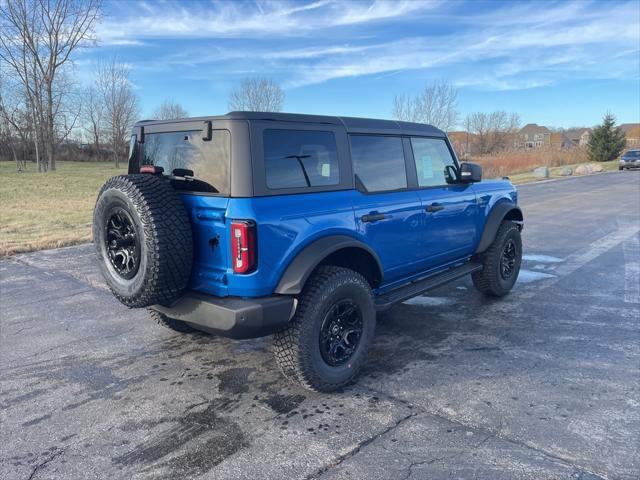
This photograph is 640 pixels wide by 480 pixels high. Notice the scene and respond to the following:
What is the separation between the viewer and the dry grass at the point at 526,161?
3136cm

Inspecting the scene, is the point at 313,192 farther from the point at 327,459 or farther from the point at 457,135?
the point at 457,135

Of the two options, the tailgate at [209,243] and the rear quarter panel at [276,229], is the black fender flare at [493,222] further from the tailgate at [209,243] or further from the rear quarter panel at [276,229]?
the tailgate at [209,243]

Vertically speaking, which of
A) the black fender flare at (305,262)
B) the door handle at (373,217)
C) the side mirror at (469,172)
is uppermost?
the side mirror at (469,172)

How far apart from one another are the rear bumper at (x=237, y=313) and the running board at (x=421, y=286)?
102 centimetres

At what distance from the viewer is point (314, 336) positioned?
123 inches

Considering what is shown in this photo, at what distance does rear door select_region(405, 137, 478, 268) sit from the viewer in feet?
14.0

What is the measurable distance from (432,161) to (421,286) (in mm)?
1242

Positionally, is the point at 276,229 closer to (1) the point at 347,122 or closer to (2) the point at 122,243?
(2) the point at 122,243

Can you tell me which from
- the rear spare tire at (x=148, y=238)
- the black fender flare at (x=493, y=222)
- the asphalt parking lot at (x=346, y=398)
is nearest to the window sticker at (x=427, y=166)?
the black fender flare at (x=493, y=222)

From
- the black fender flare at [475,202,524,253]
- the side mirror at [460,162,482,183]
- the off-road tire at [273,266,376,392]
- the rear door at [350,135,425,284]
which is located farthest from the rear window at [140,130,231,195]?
the black fender flare at [475,202,524,253]

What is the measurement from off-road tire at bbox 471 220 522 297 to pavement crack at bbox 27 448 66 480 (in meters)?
4.27

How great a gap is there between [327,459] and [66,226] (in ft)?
32.0

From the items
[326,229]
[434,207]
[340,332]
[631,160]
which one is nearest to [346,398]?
[340,332]

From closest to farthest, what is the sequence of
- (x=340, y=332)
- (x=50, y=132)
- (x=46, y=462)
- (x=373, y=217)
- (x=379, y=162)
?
(x=46, y=462) < (x=340, y=332) < (x=373, y=217) < (x=379, y=162) < (x=50, y=132)
